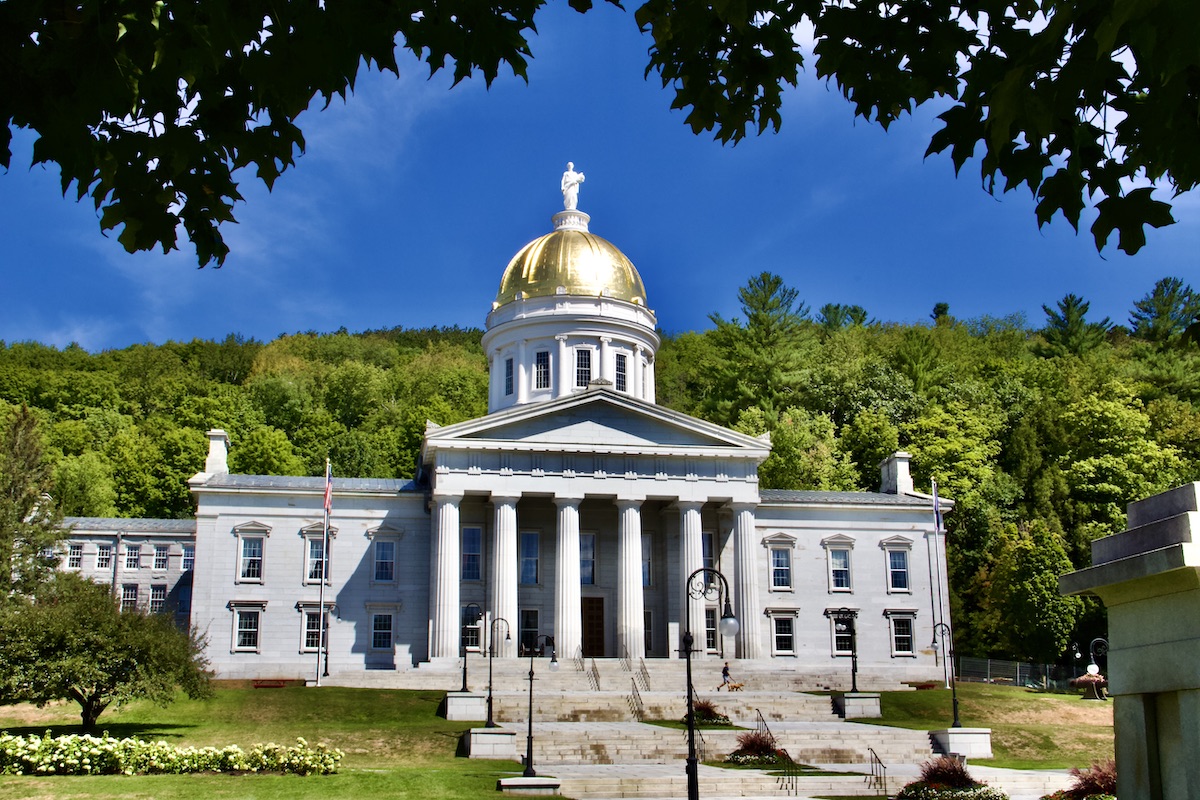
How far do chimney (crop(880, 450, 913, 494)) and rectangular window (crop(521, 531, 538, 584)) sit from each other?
812 inches

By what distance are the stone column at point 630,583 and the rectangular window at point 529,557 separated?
4.60 metres

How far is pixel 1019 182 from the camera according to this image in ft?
28.1

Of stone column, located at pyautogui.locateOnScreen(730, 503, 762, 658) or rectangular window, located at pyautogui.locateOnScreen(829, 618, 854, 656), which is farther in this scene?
rectangular window, located at pyautogui.locateOnScreen(829, 618, 854, 656)

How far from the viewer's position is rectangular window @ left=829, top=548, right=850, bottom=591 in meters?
62.0

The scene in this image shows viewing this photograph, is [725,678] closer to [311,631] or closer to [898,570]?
[898,570]

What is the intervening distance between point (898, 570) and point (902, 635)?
10.8 feet

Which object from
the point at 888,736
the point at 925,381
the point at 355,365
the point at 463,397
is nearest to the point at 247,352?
the point at 355,365

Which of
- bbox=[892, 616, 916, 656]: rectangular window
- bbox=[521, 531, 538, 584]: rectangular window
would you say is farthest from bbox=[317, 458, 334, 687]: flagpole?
bbox=[892, 616, 916, 656]: rectangular window

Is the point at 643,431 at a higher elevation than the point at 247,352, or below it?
below

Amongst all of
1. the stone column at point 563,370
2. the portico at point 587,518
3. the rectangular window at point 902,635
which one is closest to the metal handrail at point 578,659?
the portico at point 587,518

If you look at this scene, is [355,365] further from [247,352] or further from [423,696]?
[423,696]

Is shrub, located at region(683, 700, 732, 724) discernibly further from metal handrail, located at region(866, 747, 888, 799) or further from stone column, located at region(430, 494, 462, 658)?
stone column, located at region(430, 494, 462, 658)

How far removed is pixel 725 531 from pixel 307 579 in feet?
67.7

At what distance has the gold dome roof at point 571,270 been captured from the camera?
67.6 meters
